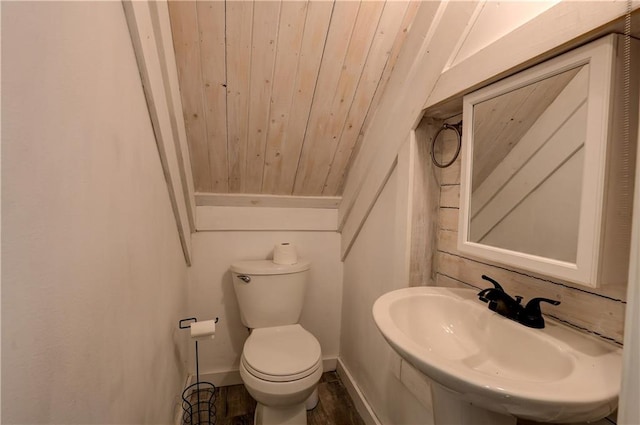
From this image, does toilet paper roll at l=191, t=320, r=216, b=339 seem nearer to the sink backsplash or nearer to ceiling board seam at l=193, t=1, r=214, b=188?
ceiling board seam at l=193, t=1, r=214, b=188

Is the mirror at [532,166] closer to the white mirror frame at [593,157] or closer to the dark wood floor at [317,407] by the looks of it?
the white mirror frame at [593,157]

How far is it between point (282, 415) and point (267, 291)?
637 mm

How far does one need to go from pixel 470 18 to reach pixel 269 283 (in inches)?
62.0

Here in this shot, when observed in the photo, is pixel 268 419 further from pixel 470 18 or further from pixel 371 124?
pixel 470 18

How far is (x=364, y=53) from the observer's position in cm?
136

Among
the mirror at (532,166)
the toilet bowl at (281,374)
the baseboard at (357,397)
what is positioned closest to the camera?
the mirror at (532,166)

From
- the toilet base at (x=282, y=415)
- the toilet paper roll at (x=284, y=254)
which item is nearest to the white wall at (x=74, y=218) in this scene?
the toilet base at (x=282, y=415)

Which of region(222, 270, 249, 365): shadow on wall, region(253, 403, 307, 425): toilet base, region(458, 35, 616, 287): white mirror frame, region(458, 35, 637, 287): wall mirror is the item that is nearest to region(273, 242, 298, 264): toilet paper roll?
region(222, 270, 249, 365): shadow on wall

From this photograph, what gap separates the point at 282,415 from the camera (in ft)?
5.06

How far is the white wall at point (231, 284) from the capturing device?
78.5 inches

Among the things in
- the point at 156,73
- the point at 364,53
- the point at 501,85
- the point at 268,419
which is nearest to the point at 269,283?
the point at 268,419

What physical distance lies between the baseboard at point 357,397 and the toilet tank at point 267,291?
0.57 metres

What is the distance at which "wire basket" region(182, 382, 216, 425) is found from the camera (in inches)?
67.1

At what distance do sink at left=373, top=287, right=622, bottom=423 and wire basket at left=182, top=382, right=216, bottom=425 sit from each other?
4.17 ft
